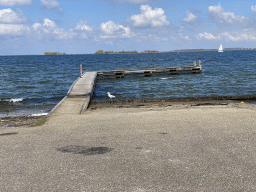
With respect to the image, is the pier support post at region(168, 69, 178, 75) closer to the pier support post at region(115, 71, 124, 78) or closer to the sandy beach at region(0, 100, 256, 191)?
the pier support post at region(115, 71, 124, 78)

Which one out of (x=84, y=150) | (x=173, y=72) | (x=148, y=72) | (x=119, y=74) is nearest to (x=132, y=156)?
(x=84, y=150)

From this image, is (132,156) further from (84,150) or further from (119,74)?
(119,74)

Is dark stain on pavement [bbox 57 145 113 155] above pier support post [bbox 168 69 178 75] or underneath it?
underneath

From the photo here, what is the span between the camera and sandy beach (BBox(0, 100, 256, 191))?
419 cm

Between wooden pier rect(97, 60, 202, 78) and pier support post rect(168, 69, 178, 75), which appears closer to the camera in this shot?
wooden pier rect(97, 60, 202, 78)

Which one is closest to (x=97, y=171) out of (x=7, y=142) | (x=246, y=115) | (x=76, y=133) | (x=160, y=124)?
(x=76, y=133)

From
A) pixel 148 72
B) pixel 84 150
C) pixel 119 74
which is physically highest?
pixel 148 72

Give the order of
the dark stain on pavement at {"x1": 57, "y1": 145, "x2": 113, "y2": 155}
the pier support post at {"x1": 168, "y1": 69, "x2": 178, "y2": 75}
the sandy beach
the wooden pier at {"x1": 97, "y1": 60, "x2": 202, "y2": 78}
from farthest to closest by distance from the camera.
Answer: the pier support post at {"x1": 168, "y1": 69, "x2": 178, "y2": 75} → the wooden pier at {"x1": 97, "y1": 60, "x2": 202, "y2": 78} → the dark stain on pavement at {"x1": 57, "y1": 145, "x2": 113, "y2": 155} → the sandy beach

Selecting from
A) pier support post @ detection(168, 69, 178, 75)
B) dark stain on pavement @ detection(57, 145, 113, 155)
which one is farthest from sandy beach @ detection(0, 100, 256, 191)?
pier support post @ detection(168, 69, 178, 75)

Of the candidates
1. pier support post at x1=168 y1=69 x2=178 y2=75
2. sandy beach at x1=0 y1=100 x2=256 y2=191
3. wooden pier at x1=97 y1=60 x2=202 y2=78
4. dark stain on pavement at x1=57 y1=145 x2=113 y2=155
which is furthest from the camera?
pier support post at x1=168 y1=69 x2=178 y2=75

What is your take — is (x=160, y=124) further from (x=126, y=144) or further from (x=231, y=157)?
(x=231, y=157)

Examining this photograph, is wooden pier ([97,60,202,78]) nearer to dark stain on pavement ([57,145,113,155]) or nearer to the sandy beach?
the sandy beach

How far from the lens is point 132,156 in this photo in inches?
206

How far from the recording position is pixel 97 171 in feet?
15.1
